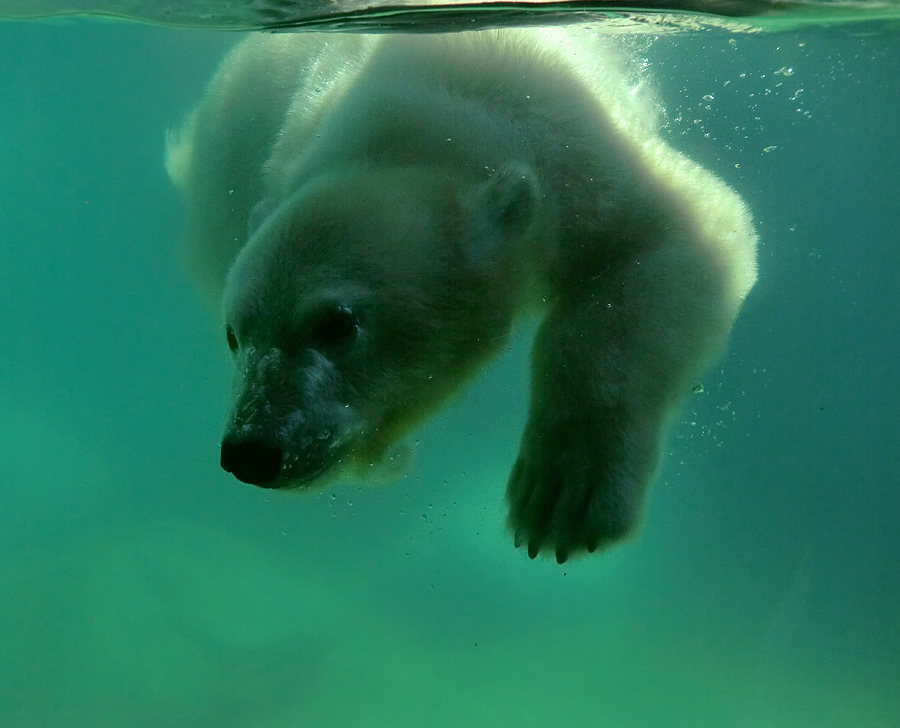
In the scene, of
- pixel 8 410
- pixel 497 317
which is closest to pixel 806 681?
pixel 497 317

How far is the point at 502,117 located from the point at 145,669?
3424mm

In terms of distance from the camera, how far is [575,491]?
174cm

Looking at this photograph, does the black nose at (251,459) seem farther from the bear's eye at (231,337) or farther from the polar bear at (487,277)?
the bear's eye at (231,337)

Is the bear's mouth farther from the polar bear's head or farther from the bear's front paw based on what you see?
the bear's front paw

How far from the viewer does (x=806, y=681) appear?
382cm

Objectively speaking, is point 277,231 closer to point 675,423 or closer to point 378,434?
point 378,434

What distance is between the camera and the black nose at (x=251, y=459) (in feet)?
4.57

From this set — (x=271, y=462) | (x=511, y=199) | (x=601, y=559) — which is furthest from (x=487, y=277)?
(x=601, y=559)

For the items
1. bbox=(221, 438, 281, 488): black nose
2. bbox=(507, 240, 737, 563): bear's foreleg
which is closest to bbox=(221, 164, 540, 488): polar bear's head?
bbox=(221, 438, 281, 488): black nose

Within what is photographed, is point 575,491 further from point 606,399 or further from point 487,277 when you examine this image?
point 487,277

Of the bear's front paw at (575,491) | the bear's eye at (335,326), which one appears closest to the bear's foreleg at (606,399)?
the bear's front paw at (575,491)

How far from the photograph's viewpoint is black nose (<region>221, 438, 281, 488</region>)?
4.57 ft

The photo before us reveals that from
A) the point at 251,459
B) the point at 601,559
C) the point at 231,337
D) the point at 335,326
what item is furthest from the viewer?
the point at 601,559

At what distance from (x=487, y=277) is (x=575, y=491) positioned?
583 mm
